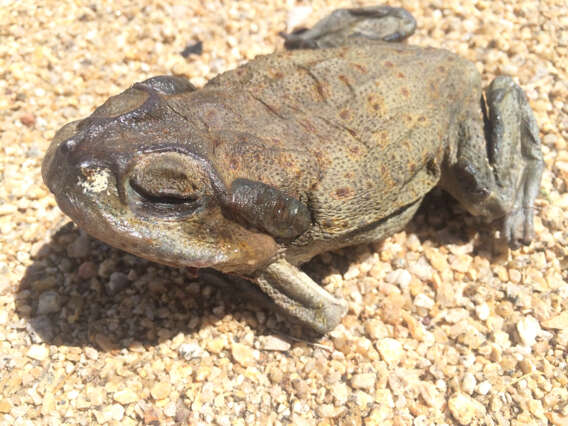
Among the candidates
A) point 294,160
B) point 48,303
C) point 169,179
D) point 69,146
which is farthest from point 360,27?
point 48,303

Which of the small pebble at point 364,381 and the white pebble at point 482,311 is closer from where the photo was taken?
the small pebble at point 364,381

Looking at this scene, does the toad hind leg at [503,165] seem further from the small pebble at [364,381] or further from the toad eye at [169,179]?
the toad eye at [169,179]

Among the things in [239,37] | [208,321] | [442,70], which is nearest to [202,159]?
[208,321]

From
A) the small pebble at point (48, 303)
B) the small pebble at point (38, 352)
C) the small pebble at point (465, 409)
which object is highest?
the small pebble at point (48, 303)

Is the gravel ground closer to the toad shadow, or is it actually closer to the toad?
the toad shadow

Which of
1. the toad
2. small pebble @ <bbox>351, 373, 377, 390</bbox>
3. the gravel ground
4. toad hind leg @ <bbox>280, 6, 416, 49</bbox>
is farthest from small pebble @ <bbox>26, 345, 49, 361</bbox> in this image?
toad hind leg @ <bbox>280, 6, 416, 49</bbox>

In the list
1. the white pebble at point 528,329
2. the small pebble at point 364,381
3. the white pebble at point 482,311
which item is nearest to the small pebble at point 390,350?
the small pebble at point 364,381

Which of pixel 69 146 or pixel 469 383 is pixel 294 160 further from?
pixel 469 383
